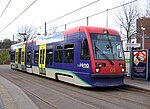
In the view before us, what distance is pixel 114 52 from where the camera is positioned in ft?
51.3

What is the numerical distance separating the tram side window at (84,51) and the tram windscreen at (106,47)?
0.37 metres

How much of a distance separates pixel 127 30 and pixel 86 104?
3122 cm

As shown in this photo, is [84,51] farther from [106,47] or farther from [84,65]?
[106,47]

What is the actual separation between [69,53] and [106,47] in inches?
100.0

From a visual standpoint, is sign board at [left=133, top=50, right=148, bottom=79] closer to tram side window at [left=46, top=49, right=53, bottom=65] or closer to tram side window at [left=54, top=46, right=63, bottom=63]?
tram side window at [left=54, top=46, right=63, bottom=63]

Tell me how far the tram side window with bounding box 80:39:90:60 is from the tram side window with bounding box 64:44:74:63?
1170mm

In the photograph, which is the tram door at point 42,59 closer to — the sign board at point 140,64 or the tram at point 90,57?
the tram at point 90,57

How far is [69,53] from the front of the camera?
55.9 feet

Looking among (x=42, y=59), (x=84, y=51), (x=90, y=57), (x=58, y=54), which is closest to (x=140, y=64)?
(x=84, y=51)

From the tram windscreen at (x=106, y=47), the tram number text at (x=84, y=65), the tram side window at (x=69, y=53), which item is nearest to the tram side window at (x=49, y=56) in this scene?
the tram side window at (x=69, y=53)

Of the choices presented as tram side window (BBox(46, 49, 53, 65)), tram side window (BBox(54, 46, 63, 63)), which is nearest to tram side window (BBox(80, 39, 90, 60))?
tram side window (BBox(54, 46, 63, 63))

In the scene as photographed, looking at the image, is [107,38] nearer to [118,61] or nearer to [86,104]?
[118,61]

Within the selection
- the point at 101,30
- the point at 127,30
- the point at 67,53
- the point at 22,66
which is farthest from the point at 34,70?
the point at 127,30

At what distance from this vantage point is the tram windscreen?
49.5ft
